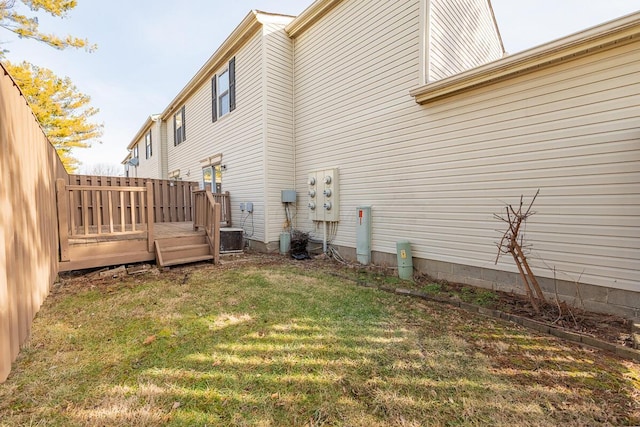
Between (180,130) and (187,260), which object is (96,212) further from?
(180,130)

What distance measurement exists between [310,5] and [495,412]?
8.11m

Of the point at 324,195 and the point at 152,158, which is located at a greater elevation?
the point at 152,158

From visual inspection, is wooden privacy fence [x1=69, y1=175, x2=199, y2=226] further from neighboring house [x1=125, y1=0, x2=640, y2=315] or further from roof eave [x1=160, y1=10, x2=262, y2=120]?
roof eave [x1=160, y1=10, x2=262, y2=120]

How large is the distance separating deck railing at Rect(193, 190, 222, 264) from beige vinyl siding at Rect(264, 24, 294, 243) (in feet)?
4.99

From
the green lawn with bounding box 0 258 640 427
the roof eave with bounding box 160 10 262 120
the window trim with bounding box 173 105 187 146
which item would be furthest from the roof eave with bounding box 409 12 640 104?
the window trim with bounding box 173 105 187 146

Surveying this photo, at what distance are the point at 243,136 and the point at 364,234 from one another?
4.75m

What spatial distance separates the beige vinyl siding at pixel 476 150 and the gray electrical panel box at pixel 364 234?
0.54 feet

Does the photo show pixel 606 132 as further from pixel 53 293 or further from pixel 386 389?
pixel 53 293

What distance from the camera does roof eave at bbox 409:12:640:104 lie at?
282cm

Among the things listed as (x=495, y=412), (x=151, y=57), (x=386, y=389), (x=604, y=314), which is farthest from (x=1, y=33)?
(x=604, y=314)

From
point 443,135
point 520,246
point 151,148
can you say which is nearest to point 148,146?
point 151,148

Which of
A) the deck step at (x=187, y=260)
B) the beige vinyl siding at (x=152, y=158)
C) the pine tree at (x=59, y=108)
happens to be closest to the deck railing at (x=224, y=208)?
the deck step at (x=187, y=260)

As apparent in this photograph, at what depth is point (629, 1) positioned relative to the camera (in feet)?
12.3

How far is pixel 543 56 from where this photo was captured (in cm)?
330
